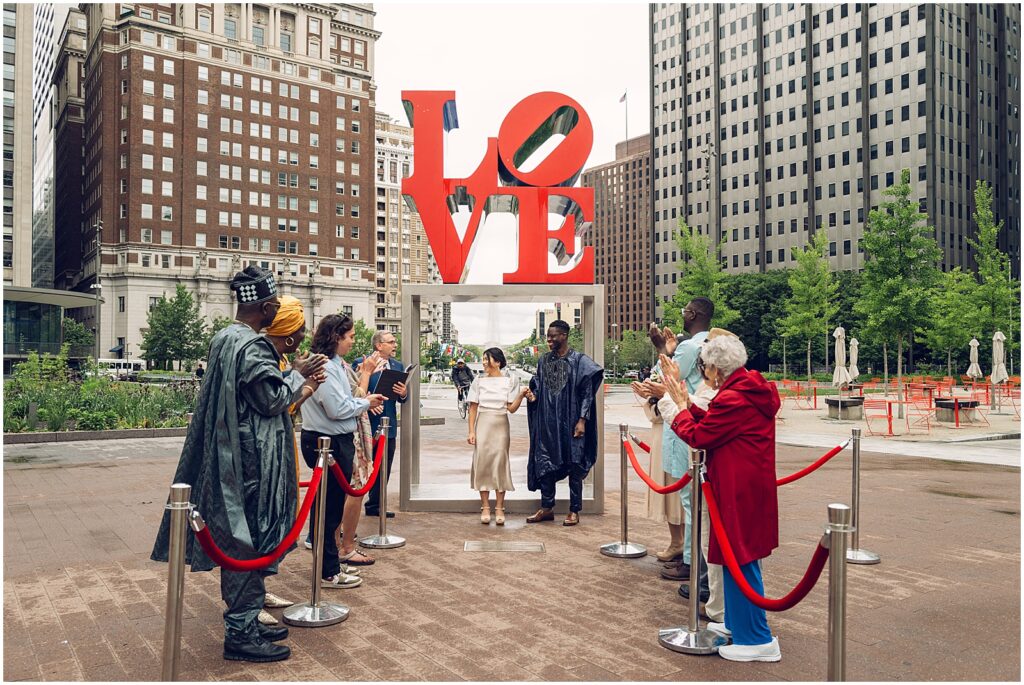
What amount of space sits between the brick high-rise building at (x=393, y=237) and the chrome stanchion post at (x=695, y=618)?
371 feet

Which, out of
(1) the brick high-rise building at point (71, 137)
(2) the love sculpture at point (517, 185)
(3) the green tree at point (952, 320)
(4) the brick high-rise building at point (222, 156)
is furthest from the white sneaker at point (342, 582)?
(1) the brick high-rise building at point (71, 137)

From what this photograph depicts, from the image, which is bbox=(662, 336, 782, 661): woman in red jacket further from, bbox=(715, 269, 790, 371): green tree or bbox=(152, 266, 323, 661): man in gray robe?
bbox=(715, 269, 790, 371): green tree

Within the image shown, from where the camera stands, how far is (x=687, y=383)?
5.84 metres

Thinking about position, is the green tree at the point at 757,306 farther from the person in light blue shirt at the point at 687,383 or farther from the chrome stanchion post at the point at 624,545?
the person in light blue shirt at the point at 687,383

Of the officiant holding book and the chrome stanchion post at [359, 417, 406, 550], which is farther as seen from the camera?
the officiant holding book

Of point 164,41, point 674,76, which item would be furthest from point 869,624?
point 674,76

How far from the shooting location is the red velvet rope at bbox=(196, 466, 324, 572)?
3277mm

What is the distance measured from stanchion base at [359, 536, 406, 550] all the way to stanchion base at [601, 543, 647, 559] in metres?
1.91

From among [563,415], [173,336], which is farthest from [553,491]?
[173,336]

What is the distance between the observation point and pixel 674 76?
96.2 m

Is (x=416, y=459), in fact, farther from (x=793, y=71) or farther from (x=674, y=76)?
(x=674, y=76)

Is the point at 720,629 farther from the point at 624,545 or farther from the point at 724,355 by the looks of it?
the point at 624,545

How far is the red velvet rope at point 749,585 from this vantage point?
3127 mm

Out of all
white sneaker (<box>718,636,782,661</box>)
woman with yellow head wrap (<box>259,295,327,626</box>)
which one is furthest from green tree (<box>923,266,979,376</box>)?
woman with yellow head wrap (<box>259,295,327,626</box>)
